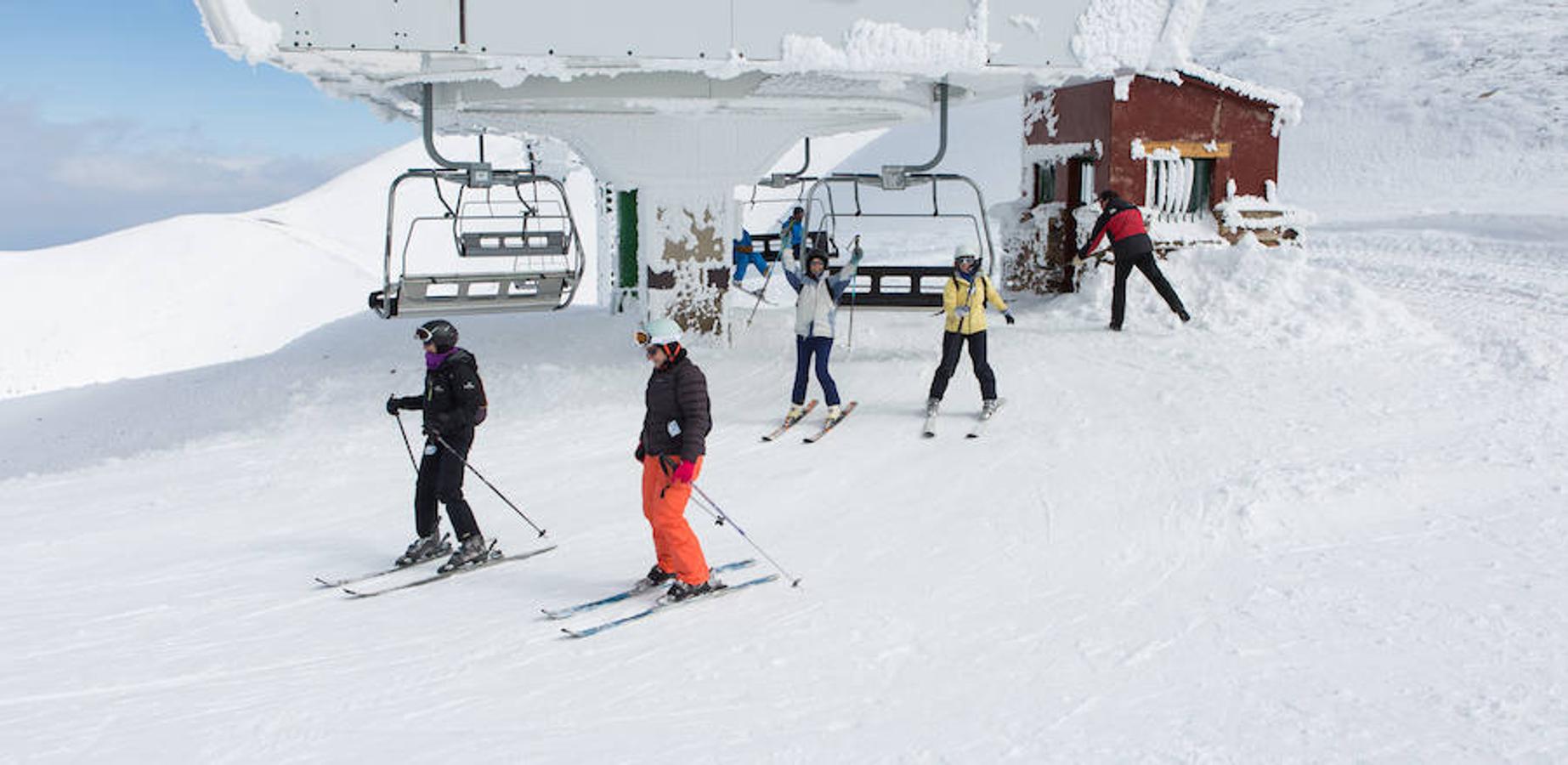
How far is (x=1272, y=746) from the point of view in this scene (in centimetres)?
475

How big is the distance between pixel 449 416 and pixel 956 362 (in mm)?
4525

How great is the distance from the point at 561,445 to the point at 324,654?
458 cm

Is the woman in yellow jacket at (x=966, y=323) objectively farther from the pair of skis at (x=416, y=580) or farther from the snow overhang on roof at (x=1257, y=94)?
the snow overhang on roof at (x=1257, y=94)

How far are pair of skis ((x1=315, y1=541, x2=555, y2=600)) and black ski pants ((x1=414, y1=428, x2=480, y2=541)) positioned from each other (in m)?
0.19

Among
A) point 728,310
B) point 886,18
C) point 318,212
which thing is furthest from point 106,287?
point 886,18

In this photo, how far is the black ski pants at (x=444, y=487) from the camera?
295 inches

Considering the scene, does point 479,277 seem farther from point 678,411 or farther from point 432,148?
point 678,411

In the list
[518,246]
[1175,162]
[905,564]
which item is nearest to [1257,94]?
[1175,162]

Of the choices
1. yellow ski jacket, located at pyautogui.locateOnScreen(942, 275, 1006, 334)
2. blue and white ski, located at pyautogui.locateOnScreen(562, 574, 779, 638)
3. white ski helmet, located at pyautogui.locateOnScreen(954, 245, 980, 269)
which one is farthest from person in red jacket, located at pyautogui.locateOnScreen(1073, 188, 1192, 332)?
blue and white ski, located at pyautogui.locateOnScreen(562, 574, 779, 638)

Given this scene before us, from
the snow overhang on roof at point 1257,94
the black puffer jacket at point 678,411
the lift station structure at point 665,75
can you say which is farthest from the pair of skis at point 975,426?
the snow overhang on roof at point 1257,94

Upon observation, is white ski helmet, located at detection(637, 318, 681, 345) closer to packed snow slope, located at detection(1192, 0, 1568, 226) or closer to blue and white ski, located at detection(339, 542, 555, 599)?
blue and white ski, located at detection(339, 542, 555, 599)

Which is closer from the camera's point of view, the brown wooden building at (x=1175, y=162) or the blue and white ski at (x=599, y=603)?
the blue and white ski at (x=599, y=603)

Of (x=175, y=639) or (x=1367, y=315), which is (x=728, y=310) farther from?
(x=175, y=639)

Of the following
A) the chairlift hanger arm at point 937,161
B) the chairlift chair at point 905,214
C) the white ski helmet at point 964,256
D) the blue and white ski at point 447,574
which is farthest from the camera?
the chairlift hanger arm at point 937,161
